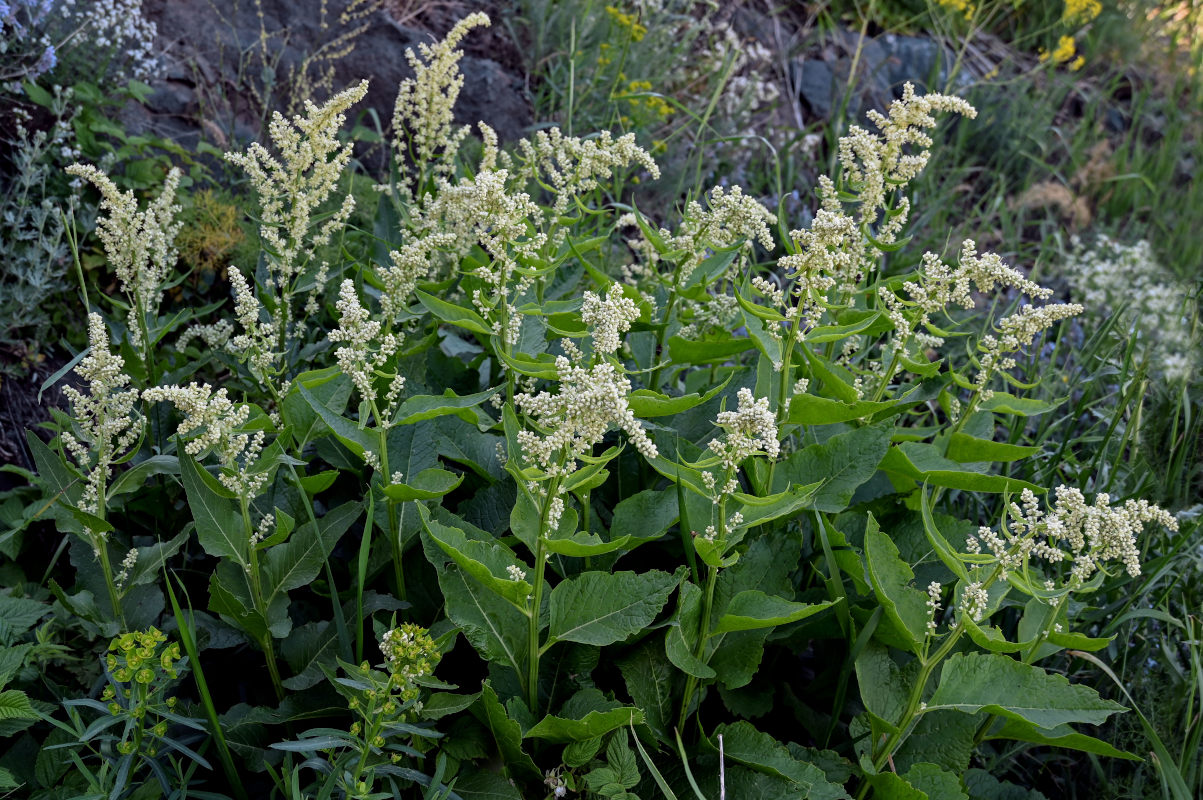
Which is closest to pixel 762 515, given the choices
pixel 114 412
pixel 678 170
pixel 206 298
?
pixel 114 412

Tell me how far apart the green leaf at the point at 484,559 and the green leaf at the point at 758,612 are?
1.32 feet

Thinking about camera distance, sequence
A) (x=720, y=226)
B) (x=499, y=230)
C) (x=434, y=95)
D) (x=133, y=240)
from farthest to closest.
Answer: (x=434, y=95) < (x=720, y=226) < (x=133, y=240) < (x=499, y=230)

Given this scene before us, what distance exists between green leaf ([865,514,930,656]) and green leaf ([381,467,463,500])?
851 millimetres

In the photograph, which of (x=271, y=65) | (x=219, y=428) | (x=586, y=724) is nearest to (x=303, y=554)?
(x=219, y=428)

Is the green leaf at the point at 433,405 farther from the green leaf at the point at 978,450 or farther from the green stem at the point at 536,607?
the green leaf at the point at 978,450

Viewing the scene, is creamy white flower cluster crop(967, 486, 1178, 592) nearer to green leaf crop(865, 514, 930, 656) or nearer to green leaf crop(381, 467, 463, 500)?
green leaf crop(865, 514, 930, 656)

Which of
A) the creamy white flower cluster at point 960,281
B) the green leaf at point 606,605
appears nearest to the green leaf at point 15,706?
the green leaf at point 606,605

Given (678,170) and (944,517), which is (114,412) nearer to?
(944,517)

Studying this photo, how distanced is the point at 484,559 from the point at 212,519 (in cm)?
59

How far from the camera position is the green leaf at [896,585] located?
1.87 meters

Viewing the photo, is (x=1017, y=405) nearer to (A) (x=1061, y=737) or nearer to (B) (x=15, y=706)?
(A) (x=1061, y=737)

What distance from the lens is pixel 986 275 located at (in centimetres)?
209

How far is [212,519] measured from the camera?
76.4 inches

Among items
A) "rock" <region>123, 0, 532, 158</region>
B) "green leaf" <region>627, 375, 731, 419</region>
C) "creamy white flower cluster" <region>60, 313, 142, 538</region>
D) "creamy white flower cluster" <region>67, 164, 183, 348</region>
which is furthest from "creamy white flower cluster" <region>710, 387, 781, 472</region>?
"rock" <region>123, 0, 532, 158</region>
